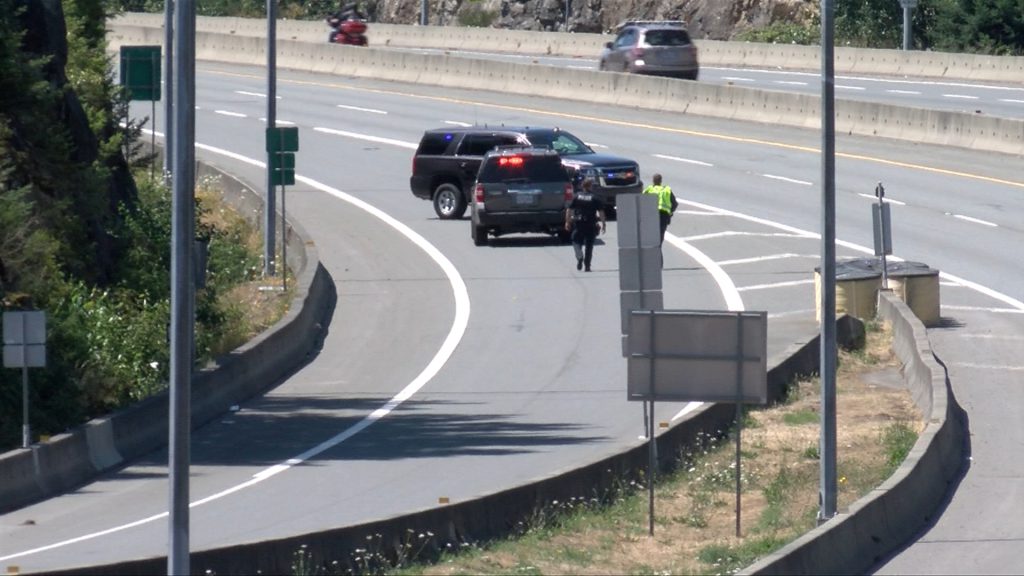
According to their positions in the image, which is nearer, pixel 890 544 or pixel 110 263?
pixel 890 544

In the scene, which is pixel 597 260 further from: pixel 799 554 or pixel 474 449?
pixel 799 554

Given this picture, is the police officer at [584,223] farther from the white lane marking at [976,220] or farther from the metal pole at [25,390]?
the metal pole at [25,390]

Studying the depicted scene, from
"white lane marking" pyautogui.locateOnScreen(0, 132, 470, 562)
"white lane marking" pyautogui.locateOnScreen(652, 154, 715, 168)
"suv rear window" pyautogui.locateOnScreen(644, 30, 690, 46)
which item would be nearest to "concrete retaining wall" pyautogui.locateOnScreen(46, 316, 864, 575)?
"white lane marking" pyautogui.locateOnScreen(0, 132, 470, 562)

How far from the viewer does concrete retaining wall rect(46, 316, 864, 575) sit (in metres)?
12.5

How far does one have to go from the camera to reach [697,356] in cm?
1595

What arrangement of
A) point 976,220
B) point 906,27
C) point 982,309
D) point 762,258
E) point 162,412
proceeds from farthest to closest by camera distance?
1. point 906,27
2. point 976,220
3. point 762,258
4. point 982,309
5. point 162,412

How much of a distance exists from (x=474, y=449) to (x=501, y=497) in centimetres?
473

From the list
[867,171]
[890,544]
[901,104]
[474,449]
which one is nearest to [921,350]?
[474,449]

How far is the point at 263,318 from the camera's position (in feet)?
94.8

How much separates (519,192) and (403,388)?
37.6 ft

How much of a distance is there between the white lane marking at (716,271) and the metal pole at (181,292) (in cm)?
1667

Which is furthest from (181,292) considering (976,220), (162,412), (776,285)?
(976,220)

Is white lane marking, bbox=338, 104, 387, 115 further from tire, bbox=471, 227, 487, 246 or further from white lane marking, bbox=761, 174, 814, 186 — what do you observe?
tire, bbox=471, 227, 487, 246

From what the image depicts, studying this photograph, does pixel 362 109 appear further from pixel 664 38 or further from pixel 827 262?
pixel 827 262
